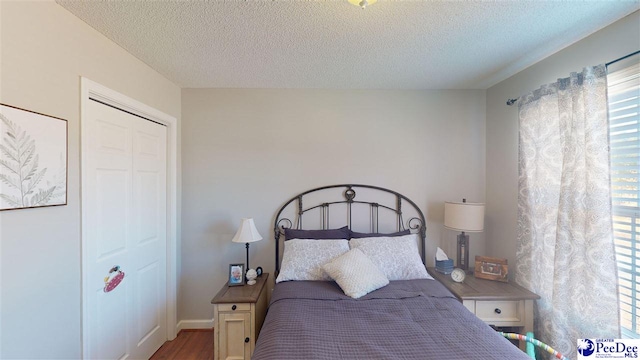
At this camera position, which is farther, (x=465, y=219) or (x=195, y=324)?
(x=195, y=324)

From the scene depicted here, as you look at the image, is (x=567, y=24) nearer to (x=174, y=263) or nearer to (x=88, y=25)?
(x=88, y=25)

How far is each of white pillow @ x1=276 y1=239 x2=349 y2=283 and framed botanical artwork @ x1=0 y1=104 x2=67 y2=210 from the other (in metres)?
1.56

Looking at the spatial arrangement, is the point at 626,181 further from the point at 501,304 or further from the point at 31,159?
the point at 31,159

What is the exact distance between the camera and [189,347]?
2.21 metres

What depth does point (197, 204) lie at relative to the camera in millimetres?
2490

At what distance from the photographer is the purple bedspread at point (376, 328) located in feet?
3.84

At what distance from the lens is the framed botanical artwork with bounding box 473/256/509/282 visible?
206 cm

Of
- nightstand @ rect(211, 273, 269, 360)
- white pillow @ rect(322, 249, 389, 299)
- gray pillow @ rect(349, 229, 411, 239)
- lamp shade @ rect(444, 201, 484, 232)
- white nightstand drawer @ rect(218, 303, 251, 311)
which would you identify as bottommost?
nightstand @ rect(211, 273, 269, 360)

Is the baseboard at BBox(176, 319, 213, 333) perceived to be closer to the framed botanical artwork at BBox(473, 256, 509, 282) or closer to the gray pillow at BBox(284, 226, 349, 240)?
the gray pillow at BBox(284, 226, 349, 240)

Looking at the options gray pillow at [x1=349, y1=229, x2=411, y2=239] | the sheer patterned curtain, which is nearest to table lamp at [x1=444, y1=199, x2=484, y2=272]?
the sheer patterned curtain

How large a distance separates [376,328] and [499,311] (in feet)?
3.95

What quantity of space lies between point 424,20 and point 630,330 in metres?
2.23

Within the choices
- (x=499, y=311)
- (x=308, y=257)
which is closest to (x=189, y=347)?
(x=308, y=257)

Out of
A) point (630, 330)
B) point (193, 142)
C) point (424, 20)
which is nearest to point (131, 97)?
point (193, 142)
